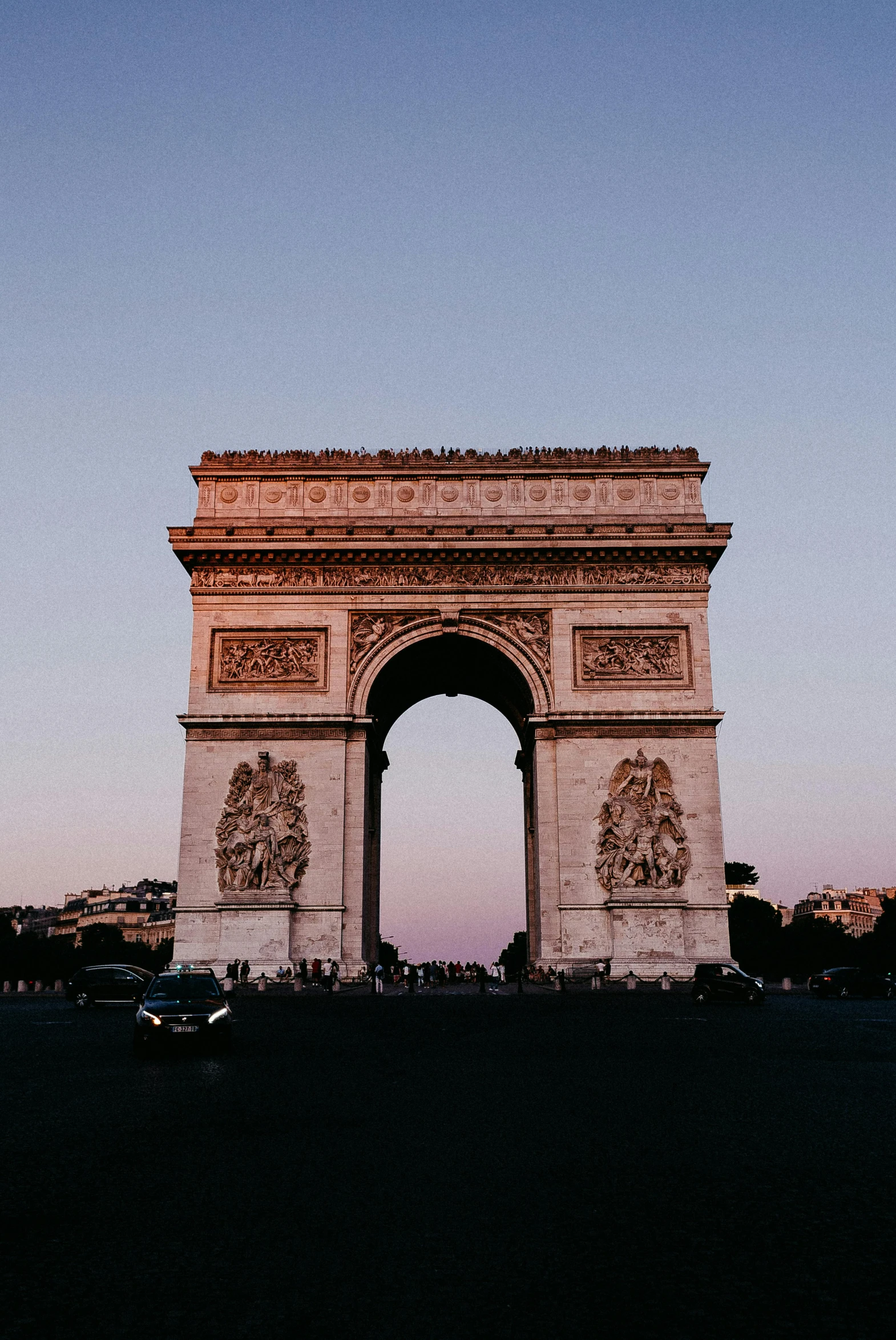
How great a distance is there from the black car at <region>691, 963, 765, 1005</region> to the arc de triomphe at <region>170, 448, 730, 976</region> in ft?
11.1

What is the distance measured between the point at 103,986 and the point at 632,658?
1695cm

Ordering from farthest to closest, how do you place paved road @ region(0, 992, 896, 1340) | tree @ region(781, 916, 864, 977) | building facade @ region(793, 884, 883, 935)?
building facade @ region(793, 884, 883, 935) → tree @ region(781, 916, 864, 977) → paved road @ region(0, 992, 896, 1340)

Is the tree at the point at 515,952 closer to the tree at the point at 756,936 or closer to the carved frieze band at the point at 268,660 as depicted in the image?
the tree at the point at 756,936

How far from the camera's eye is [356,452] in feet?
117

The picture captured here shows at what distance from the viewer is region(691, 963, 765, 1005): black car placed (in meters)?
28.1

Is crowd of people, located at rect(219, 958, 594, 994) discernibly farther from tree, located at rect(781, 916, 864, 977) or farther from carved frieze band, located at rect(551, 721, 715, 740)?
tree, located at rect(781, 916, 864, 977)

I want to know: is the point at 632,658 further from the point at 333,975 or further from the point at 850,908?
the point at 850,908

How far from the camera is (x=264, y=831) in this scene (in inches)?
1294

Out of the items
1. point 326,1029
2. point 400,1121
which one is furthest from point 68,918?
point 400,1121

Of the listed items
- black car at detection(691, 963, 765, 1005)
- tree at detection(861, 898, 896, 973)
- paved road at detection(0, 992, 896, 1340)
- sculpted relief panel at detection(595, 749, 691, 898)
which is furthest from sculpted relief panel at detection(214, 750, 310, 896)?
tree at detection(861, 898, 896, 973)

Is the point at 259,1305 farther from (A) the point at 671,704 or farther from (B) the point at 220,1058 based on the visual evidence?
(A) the point at 671,704

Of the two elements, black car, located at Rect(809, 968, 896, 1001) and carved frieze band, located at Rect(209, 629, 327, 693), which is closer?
carved frieze band, located at Rect(209, 629, 327, 693)

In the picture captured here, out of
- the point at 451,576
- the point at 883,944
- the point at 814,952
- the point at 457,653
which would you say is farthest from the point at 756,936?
the point at 451,576

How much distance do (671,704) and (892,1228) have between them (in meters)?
28.9
